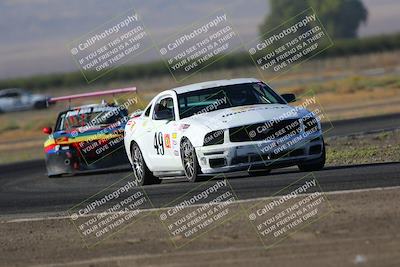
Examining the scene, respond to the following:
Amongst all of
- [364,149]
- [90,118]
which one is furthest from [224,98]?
[90,118]

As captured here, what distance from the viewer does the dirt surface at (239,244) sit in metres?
8.40

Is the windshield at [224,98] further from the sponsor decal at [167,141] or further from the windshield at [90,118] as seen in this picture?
the windshield at [90,118]

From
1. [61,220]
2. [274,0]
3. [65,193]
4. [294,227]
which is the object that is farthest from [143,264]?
[274,0]

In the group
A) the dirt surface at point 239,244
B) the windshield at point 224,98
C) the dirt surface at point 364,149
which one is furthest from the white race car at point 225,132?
the dirt surface at point 239,244

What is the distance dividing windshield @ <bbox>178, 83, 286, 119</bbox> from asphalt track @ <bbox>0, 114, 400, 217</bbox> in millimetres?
1091

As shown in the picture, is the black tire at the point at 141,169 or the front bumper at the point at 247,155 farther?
the black tire at the point at 141,169

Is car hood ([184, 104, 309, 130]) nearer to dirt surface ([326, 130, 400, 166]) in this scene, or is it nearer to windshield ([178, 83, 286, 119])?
windshield ([178, 83, 286, 119])

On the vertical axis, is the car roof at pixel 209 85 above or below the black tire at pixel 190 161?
above

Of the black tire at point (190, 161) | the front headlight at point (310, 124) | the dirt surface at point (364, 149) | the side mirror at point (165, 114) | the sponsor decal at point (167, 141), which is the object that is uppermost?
the side mirror at point (165, 114)

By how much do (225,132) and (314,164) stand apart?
1.57 metres

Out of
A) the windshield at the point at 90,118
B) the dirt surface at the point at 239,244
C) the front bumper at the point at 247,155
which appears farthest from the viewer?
the windshield at the point at 90,118

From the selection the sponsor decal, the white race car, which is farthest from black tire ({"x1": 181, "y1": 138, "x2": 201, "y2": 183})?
the sponsor decal

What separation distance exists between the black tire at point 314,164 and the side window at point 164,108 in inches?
81.7

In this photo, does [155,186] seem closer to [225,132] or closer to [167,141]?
[167,141]
